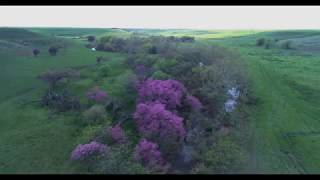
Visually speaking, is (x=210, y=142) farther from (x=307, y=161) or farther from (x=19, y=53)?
(x=19, y=53)

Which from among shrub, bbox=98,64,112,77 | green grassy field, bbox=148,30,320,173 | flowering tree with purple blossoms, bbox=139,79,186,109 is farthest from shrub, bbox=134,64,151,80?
green grassy field, bbox=148,30,320,173

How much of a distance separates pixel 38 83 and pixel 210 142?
1207 inches

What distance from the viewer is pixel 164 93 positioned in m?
36.0

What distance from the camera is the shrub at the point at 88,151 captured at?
88.3 ft

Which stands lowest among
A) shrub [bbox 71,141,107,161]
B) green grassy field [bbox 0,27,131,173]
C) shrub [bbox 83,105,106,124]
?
green grassy field [bbox 0,27,131,173]

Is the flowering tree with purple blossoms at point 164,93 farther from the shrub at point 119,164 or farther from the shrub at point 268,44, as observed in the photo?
the shrub at point 268,44

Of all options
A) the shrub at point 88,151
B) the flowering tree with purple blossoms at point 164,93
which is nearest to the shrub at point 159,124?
the flowering tree with purple blossoms at point 164,93

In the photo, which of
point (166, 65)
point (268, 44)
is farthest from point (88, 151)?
point (268, 44)

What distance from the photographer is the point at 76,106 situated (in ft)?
129

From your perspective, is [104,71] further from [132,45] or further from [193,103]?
[132,45]

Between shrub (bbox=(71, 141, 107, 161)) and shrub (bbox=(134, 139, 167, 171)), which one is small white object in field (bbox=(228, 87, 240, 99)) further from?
shrub (bbox=(71, 141, 107, 161))

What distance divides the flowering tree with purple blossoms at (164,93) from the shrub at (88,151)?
9627mm

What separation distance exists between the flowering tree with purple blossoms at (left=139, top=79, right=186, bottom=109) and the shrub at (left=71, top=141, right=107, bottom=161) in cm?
963

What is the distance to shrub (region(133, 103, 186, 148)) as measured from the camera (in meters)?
29.1
